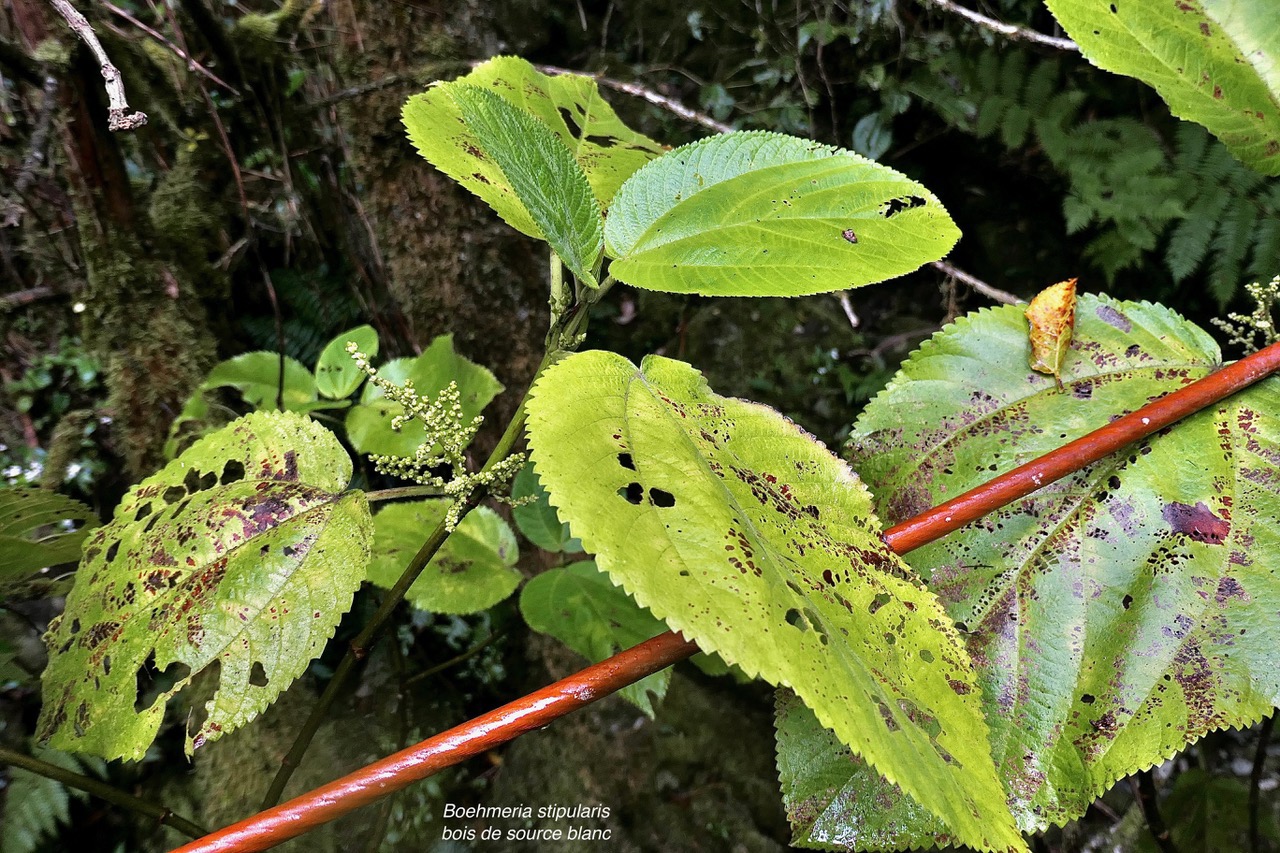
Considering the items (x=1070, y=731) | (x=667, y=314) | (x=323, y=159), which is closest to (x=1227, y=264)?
(x=667, y=314)

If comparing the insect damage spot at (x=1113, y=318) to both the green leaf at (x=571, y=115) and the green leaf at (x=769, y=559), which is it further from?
the green leaf at (x=571, y=115)

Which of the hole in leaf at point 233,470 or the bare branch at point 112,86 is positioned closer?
the bare branch at point 112,86

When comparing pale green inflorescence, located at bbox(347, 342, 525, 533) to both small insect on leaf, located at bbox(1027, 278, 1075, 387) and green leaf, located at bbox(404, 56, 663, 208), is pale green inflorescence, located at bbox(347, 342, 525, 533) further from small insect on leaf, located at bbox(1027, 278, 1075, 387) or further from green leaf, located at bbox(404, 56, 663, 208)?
small insect on leaf, located at bbox(1027, 278, 1075, 387)

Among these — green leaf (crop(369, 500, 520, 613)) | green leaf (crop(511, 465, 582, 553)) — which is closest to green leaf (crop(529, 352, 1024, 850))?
green leaf (crop(369, 500, 520, 613))

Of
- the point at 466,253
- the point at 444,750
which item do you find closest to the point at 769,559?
the point at 444,750

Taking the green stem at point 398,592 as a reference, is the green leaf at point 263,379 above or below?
below

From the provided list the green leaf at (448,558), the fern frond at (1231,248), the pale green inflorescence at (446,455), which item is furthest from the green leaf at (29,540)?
the fern frond at (1231,248)

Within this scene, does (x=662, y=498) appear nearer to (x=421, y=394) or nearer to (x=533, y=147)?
(x=533, y=147)
